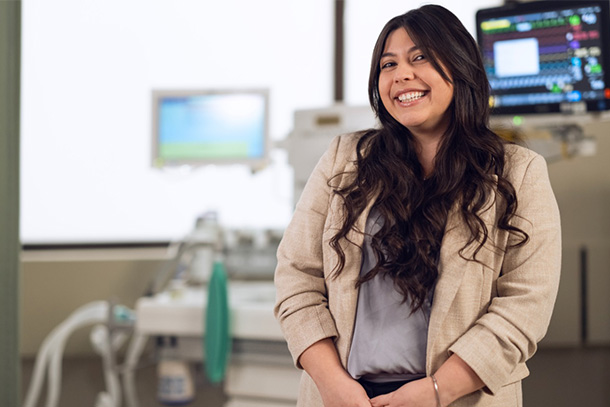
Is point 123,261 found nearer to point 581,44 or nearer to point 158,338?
point 158,338

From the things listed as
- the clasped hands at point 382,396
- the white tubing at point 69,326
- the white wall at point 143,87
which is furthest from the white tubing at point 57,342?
the clasped hands at point 382,396

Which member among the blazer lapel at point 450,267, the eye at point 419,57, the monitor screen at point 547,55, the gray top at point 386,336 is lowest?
the gray top at point 386,336

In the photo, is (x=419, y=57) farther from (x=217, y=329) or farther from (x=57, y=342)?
(x=57, y=342)

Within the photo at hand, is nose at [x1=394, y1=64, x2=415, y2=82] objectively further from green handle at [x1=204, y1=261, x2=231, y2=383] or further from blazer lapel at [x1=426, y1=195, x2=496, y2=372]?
green handle at [x1=204, y1=261, x2=231, y2=383]

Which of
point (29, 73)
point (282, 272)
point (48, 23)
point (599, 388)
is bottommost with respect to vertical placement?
point (599, 388)

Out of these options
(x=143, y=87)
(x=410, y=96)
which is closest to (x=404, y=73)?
(x=410, y=96)

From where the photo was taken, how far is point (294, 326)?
3.95 ft

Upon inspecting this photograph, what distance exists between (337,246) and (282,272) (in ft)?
0.47

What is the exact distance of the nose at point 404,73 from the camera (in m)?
1.18

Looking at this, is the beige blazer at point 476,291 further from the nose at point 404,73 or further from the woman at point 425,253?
the nose at point 404,73

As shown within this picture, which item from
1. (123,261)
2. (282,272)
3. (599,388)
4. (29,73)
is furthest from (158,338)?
(599,388)

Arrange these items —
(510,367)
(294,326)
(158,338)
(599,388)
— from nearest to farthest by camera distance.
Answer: (510,367) → (294,326) → (158,338) → (599,388)

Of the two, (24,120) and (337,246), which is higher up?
(24,120)

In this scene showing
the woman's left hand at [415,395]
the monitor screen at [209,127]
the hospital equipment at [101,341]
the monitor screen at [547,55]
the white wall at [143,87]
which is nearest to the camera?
the woman's left hand at [415,395]
